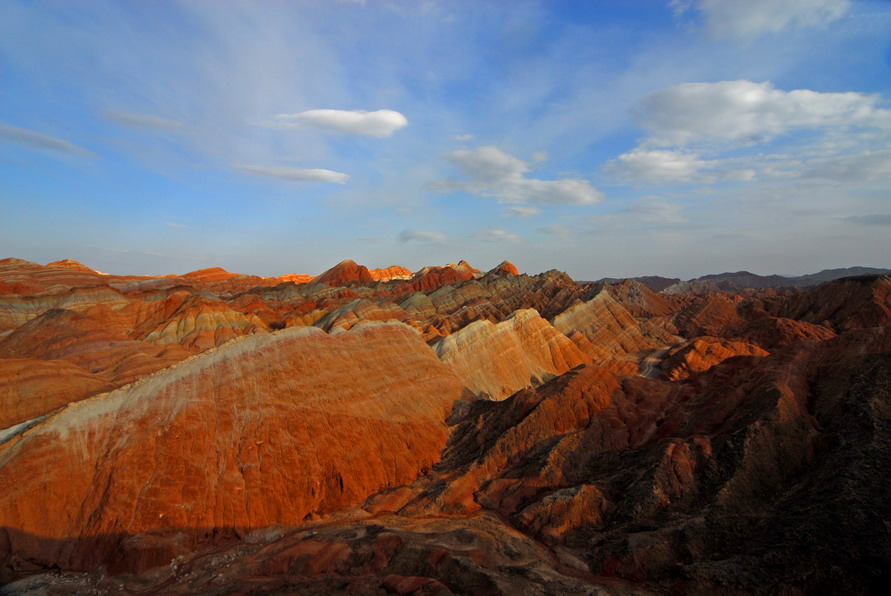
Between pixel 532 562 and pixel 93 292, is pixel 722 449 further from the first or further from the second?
pixel 93 292

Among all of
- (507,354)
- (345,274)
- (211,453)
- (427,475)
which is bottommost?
(427,475)

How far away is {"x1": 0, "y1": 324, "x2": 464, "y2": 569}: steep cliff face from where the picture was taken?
16.6m

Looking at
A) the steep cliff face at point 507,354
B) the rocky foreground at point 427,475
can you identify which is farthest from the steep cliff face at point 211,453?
the steep cliff face at point 507,354

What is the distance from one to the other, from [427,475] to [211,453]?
1004cm

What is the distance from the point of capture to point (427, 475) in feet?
77.4

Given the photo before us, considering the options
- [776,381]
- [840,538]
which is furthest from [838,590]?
[776,381]

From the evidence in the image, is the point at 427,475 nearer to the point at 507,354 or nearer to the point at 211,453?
the point at 211,453

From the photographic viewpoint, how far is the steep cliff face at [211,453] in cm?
1659

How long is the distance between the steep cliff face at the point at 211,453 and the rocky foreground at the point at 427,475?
8cm

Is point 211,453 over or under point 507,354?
under

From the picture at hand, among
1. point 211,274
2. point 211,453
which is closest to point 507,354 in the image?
point 211,453

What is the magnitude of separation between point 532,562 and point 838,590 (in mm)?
7715

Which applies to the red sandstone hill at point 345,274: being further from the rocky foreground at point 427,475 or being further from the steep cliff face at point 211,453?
the steep cliff face at point 211,453

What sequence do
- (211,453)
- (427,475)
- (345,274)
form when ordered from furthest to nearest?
(345,274) → (427,475) → (211,453)
